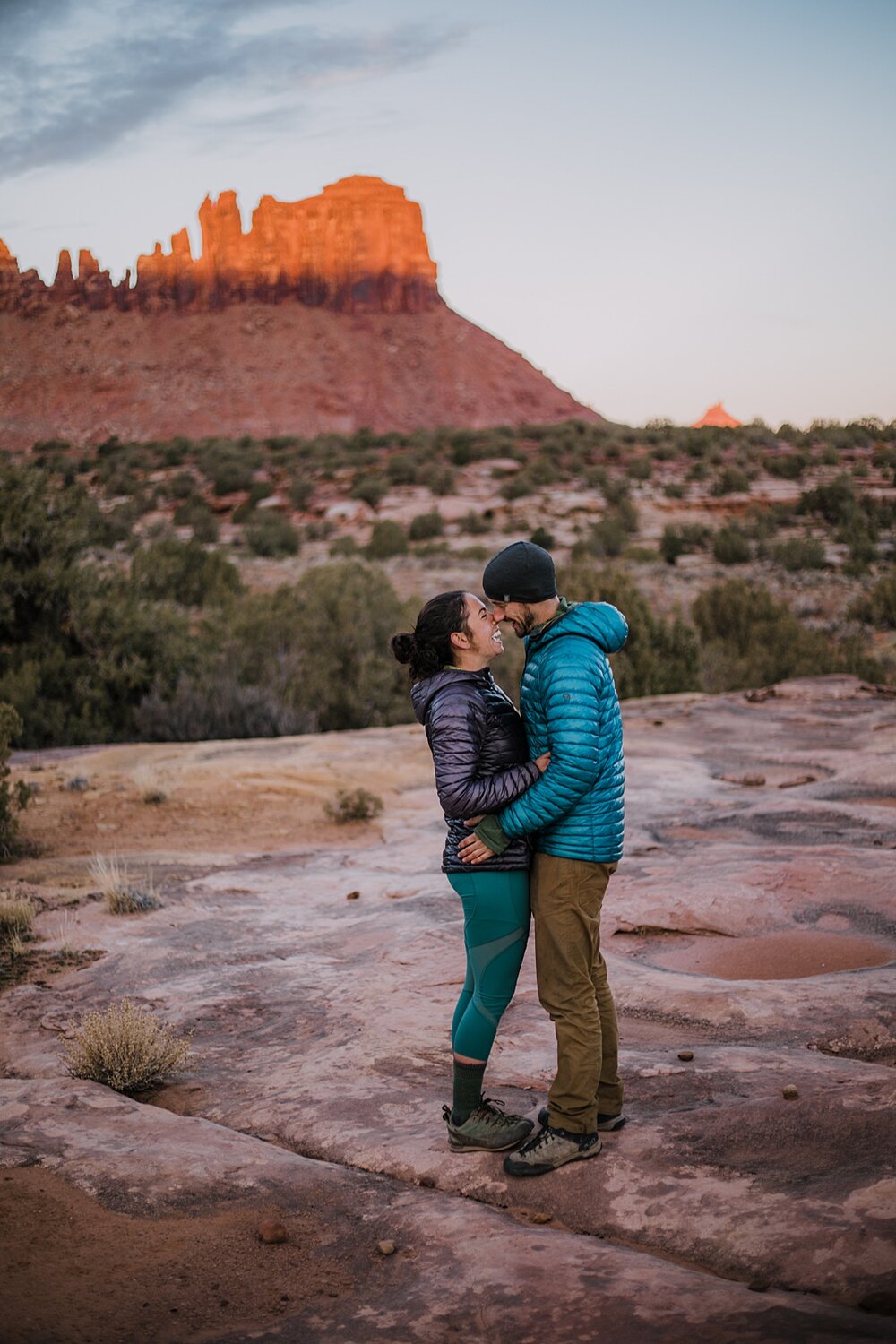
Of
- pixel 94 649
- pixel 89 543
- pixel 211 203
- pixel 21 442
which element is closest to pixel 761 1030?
pixel 94 649

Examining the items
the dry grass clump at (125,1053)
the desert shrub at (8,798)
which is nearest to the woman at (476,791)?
the dry grass clump at (125,1053)

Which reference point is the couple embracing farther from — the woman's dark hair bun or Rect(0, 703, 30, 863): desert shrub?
Rect(0, 703, 30, 863): desert shrub

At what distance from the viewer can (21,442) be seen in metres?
72.2

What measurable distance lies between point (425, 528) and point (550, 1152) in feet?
102

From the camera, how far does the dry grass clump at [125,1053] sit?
4.00 metres

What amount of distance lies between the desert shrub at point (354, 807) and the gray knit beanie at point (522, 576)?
5.57 metres

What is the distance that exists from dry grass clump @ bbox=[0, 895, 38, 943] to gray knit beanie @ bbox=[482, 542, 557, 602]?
3.70 meters

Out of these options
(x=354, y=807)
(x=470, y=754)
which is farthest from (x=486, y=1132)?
(x=354, y=807)

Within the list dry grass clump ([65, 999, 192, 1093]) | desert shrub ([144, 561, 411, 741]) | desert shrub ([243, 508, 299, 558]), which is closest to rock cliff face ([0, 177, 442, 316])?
desert shrub ([243, 508, 299, 558])

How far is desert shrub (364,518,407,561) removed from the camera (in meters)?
30.7

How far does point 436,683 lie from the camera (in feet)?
10.9

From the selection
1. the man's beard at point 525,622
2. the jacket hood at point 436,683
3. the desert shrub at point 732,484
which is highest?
the desert shrub at point 732,484

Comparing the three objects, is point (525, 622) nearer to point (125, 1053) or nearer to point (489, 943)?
point (489, 943)

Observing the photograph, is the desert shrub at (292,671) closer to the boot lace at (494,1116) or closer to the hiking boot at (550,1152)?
the boot lace at (494,1116)
